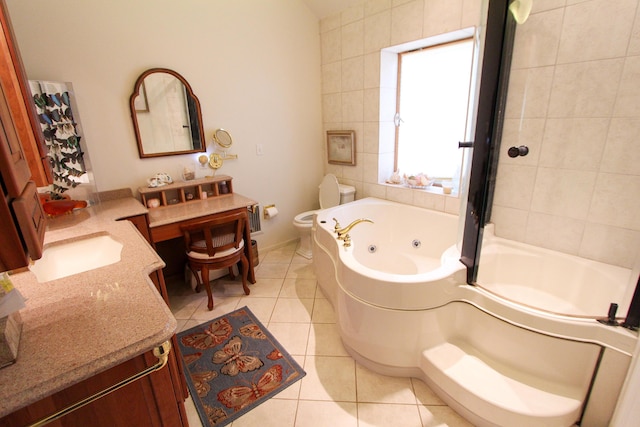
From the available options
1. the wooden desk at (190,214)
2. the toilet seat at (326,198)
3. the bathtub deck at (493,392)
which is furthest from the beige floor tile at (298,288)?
the bathtub deck at (493,392)

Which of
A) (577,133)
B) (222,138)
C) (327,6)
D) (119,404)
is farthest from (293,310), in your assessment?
(327,6)

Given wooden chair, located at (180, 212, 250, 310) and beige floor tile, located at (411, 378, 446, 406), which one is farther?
wooden chair, located at (180, 212, 250, 310)

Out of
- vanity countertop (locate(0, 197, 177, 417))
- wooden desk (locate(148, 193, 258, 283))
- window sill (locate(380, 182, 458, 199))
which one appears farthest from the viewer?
window sill (locate(380, 182, 458, 199))

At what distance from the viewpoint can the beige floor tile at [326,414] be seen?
150 cm

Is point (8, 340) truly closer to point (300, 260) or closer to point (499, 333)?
point (499, 333)

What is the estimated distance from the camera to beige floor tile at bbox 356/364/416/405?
1.62 meters

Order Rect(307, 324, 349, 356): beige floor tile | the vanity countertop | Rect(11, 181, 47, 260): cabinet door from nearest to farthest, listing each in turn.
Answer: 1. Rect(11, 181, 47, 260): cabinet door
2. the vanity countertop
3. Rect(307, 324, 349, 356): beige floor tile

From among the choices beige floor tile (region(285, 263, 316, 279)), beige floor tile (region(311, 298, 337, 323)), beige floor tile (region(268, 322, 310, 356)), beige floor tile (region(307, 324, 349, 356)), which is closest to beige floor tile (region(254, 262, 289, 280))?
beige floor tile (region(285, 263, 316, 279))

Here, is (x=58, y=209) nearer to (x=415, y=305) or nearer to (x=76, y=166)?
(x=76, y=166)

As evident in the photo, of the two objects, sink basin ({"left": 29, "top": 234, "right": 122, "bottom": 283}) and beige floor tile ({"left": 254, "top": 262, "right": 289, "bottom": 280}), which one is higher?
sink basin ({"left": 29, "top": 234, "right": 122, "bottom": 283})

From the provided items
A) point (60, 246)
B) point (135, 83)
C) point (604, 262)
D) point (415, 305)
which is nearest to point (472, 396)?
point (415, 305)

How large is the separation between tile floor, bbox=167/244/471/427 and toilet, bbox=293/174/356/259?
0.56 m

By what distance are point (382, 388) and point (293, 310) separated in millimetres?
931

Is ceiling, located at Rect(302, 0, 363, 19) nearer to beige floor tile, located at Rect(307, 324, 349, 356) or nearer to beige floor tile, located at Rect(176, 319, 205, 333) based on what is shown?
beige floor tile, located at Rect(307, 324, 349, 356)
